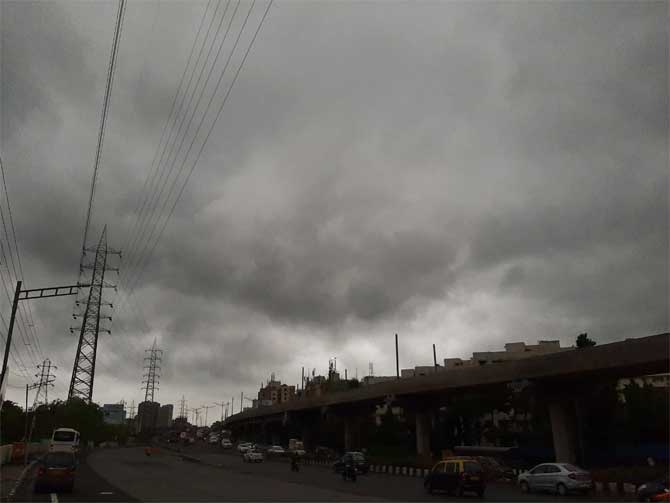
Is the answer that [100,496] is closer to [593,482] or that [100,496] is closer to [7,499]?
[7,499]

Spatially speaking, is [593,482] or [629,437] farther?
[629,437]

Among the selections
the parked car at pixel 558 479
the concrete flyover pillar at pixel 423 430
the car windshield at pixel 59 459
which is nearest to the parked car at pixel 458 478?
the parked car at pixel 558 479

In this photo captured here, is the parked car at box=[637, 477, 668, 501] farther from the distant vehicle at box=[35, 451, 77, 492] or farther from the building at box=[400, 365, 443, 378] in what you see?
the building at box=[400, 365, 443, 378]

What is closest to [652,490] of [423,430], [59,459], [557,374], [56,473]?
[557,374]

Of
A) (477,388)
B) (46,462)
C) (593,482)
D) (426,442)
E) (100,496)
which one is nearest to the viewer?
(100,496)

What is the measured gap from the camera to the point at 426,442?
57.1 m

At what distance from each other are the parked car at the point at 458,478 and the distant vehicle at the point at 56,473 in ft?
54.9

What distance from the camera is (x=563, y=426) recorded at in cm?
3947

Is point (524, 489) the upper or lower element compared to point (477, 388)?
lower

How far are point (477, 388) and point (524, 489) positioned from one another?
691 inches

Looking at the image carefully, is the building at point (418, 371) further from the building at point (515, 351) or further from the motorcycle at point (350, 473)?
the motorcycle at point (350, 473)

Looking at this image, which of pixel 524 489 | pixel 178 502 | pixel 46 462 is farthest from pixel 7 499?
pixel 524 489

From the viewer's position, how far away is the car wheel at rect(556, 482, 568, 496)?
2592 centimetres

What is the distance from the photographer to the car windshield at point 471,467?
25.5m
